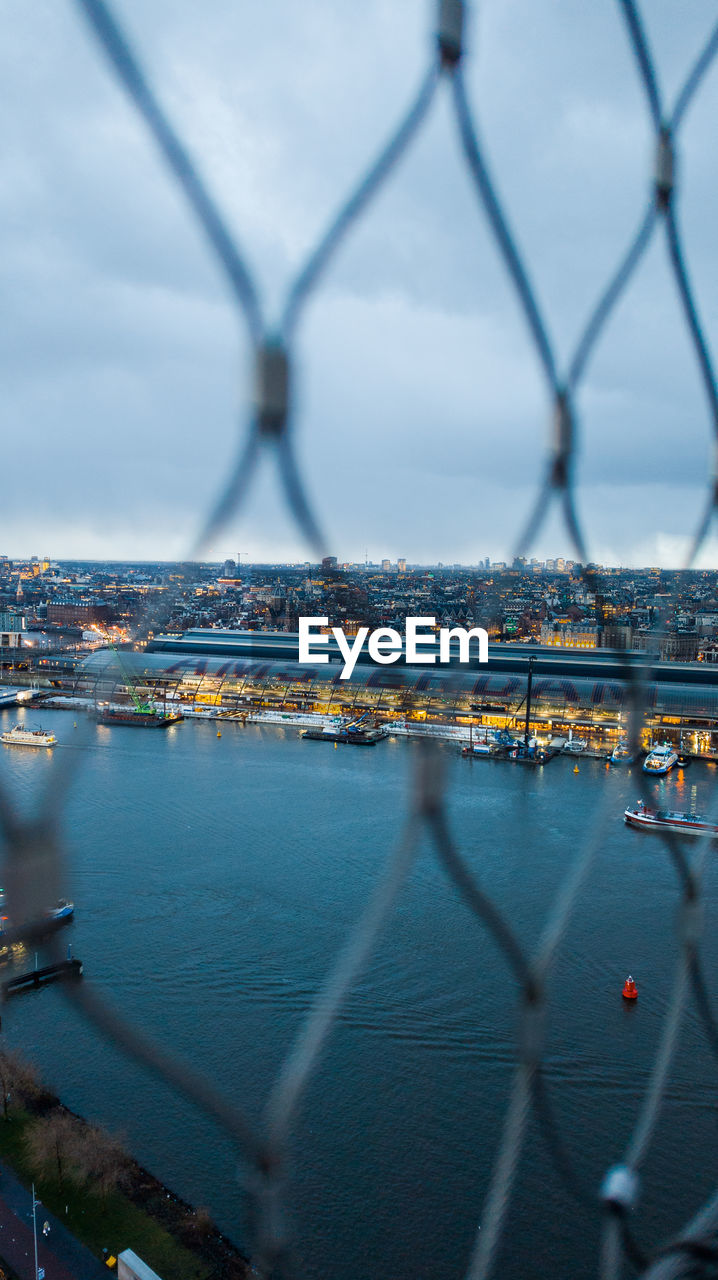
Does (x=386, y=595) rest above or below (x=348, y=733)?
above

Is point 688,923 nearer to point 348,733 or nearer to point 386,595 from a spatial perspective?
point 386,595

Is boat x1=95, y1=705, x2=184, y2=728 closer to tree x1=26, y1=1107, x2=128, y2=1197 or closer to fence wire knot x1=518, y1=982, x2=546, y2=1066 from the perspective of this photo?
tree x1=26, y1=1107, x2=128, y2=1197

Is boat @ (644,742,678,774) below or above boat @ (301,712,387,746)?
below

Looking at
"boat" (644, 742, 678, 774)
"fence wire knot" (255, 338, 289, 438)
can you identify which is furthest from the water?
"boat" (644, 742, 678, 774)

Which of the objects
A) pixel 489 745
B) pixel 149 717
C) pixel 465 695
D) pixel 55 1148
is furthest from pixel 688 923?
pixel 149 717

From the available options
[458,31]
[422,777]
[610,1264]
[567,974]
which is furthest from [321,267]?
[567,974]

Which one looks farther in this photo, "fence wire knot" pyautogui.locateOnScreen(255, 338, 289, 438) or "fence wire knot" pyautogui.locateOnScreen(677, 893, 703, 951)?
"fence wire knot" pyautogui.locateOnScreen(677, 893, 703, 951)
